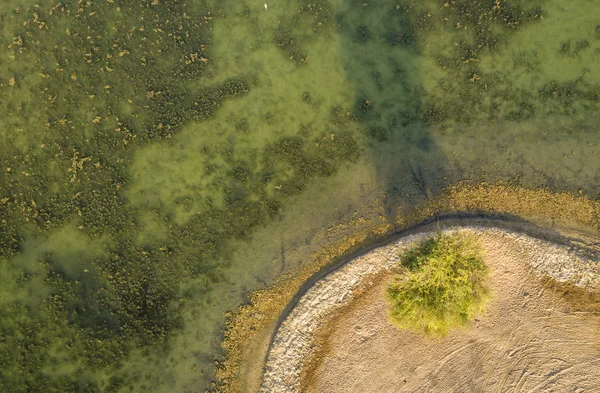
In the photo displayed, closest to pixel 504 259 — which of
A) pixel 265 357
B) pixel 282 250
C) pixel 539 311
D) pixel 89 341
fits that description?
pixel 539 311

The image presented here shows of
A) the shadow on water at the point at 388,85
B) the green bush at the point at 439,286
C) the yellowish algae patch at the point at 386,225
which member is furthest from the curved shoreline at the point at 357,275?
the shadow on water at the point at 388,85

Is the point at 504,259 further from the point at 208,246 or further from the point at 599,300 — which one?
the point at 208,246

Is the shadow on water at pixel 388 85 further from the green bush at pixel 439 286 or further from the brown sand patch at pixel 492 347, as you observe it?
the brown sand patch at pixel 492 347

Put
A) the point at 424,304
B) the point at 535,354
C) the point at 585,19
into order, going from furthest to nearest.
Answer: the point at 585,19
the point at 535,354
the point at 424,304

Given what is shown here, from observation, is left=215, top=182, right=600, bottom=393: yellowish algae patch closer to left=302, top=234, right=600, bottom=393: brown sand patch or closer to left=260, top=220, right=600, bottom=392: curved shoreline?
left=260, top=220, right=600, bottom=392: curved shoreline

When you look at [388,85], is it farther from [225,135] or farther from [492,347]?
[492,347]

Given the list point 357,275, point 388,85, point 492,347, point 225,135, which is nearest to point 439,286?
point 357,275

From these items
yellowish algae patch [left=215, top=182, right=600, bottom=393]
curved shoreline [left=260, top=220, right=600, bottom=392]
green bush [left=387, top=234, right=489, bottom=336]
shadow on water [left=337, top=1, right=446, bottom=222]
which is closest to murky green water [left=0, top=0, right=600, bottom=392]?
shadow on water [left=337, top=1, right=446, bottom=222]
